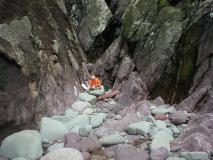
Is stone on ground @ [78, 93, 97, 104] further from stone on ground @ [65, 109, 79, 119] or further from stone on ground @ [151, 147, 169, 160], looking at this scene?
stone on ground @ [151, 147, 169, 160]

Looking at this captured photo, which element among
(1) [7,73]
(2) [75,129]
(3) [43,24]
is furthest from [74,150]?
(3) [43,24]

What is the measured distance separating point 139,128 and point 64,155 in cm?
237

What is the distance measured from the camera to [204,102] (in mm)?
10445

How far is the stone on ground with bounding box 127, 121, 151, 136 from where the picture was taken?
→ 9773mm

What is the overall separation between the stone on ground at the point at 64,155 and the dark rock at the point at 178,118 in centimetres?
313

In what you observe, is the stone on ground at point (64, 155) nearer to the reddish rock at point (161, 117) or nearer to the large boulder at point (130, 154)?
the large boulder at point (130, 154)

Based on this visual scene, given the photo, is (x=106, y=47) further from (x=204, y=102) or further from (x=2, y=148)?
(x=2, y=148)

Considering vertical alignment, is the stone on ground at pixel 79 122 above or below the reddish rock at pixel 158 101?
above

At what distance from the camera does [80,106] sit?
1211cm

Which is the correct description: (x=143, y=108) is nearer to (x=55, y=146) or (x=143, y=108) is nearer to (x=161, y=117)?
(x=161, y=117)

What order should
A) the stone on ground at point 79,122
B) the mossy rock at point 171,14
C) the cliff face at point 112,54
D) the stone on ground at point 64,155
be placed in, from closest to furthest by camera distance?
1. the stone on ground at point 64,155
2. the cliff face at point 112,54
3. the stone on ground at point 79,122
4. the mossy rock at point 171,14

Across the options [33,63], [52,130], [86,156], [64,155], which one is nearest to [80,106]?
[33,63]

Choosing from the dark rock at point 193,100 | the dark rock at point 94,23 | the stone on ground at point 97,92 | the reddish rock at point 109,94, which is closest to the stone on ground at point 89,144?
the dark rock at point 193,100

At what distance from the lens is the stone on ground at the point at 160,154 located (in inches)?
325
